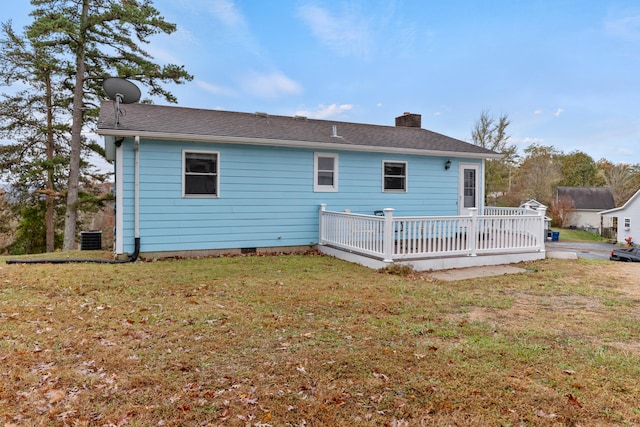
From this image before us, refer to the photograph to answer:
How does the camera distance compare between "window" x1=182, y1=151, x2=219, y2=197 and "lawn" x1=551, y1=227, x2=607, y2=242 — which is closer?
"window" x1=182, y1=151, x2=219, y2=197

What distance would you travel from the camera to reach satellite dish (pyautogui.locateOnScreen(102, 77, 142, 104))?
895 centimetres

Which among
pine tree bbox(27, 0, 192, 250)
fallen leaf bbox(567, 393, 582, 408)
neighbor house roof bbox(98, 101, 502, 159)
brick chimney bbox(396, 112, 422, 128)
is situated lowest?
fallen leaf bbox(567, 393, 582, 408)

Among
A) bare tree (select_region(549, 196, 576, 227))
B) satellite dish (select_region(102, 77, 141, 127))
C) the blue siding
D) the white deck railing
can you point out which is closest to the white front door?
the blue siding

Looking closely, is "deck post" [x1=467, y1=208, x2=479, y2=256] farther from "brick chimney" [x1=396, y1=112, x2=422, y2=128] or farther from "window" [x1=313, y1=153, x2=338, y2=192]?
"brick chimney" [x1=396, y1=112, x2=422, y2=128]

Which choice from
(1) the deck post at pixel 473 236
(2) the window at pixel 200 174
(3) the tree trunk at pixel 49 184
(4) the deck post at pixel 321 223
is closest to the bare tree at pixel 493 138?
(1) the deck post at pixel 473 236

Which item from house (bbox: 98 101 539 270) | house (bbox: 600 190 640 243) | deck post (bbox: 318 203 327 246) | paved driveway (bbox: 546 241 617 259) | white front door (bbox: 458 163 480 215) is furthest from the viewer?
house (bbox: 600 190 640 243)

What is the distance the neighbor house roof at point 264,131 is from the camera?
26.9 feet

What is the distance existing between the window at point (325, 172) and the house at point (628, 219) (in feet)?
102

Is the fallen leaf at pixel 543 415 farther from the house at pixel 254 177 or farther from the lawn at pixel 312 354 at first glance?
the house at pixel 254 177

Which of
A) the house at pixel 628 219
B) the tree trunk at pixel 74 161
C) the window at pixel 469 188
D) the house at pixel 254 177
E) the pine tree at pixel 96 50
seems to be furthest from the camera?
the house at pixel 628 219

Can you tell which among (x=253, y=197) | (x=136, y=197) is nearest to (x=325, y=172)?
(x=253, y=197)

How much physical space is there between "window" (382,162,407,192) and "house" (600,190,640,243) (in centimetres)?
2915

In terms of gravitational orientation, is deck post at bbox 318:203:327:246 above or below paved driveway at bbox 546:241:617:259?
above

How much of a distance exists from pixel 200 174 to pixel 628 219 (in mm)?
36632
